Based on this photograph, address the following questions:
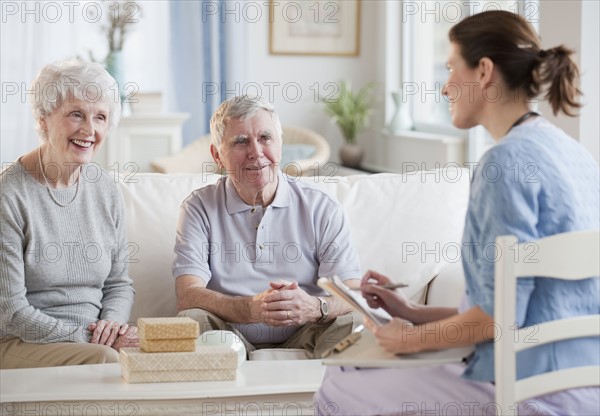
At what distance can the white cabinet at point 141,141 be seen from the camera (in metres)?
6.12

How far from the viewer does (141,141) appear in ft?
20.3

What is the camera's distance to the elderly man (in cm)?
257

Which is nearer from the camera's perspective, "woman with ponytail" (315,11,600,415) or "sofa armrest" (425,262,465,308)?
"woman with ponytail" (315,11,600,415)

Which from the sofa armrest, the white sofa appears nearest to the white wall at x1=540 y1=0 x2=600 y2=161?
the white sofa

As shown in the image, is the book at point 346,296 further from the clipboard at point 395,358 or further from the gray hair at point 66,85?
the gray hair at point 66,85

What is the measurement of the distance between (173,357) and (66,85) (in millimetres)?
846

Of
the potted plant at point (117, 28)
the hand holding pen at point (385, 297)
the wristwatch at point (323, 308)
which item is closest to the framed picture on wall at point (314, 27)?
the potted plant at point (117, 28)

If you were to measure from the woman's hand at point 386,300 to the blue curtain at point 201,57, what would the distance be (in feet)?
16.3

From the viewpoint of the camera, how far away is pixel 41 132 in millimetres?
2455

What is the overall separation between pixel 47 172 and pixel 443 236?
48.0 inches

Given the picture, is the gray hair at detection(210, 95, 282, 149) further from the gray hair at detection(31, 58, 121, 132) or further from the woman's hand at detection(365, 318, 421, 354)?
the woman's hand at detection(365, 318, 421, 354)

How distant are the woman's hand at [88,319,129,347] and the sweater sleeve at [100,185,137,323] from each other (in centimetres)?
6

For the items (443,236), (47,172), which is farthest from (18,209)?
(443,236)

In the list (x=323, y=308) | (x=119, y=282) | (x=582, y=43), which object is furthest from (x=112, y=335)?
(x=582, y=43)
